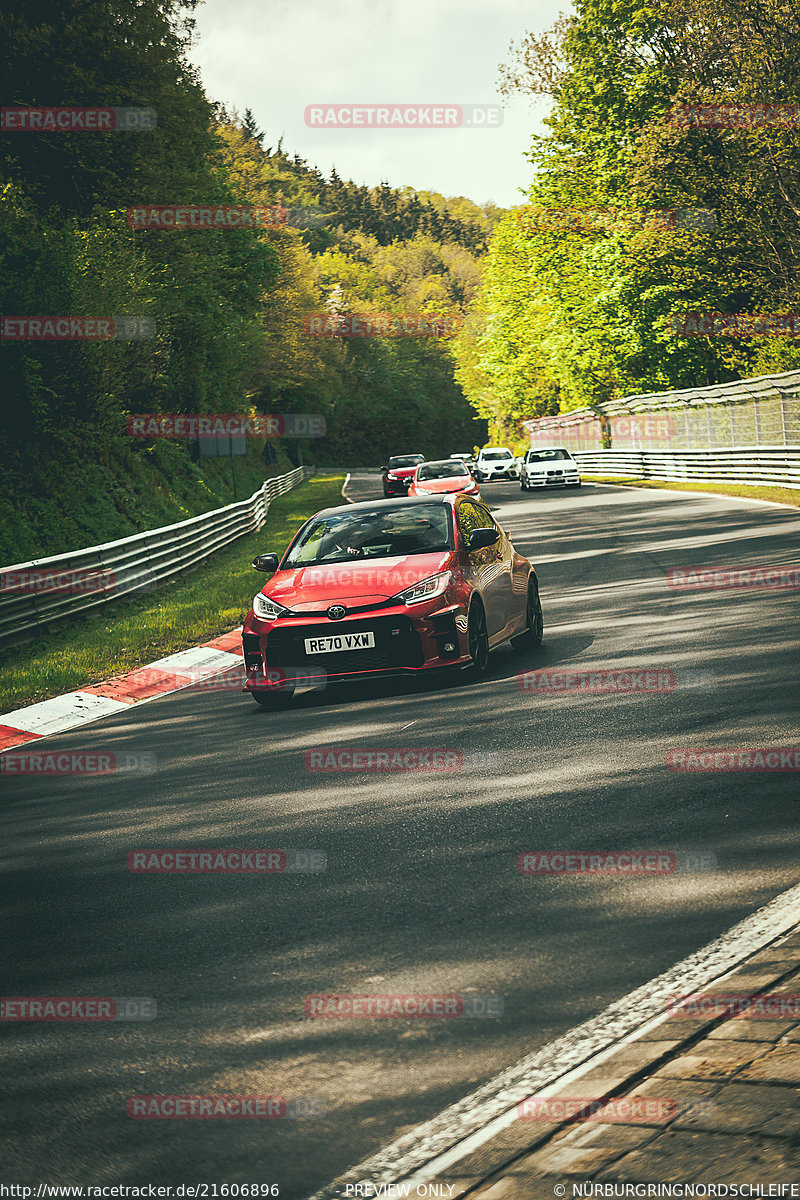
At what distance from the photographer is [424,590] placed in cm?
962

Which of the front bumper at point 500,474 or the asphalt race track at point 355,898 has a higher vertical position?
the front bumper at point 500,474

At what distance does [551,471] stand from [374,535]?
3311cm

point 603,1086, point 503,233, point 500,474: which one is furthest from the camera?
point 503,233

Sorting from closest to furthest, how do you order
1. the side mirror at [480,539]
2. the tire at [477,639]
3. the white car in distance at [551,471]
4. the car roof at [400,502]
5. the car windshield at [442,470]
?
the tire at [477,639] → the side mirror at [480,539] → the car roof at [400,502] → the car windshield at [442,470] → the white car in distance at [551,471]

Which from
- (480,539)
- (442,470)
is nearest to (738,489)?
(442,470)

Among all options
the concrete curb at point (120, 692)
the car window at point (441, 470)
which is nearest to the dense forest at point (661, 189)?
the car window at point (441, 470)

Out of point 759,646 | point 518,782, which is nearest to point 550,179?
point 759,646

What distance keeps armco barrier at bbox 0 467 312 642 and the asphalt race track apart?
5.20 metres

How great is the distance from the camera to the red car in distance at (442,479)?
27.2 meters

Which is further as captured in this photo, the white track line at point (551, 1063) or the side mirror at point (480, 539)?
the side mirror at point (480, 539)

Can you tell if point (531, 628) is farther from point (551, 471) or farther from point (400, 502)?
point (551, 471)

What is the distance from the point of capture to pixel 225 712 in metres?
10.2

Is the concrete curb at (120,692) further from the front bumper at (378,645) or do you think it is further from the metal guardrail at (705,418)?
the metal guardrail at (705,418)

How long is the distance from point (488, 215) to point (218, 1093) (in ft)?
664
